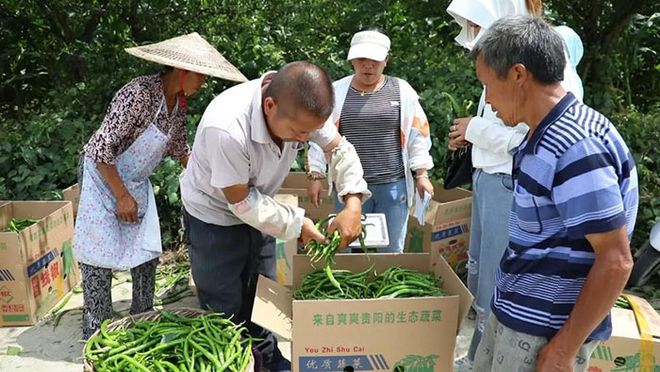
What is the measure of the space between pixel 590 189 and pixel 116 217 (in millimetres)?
2507

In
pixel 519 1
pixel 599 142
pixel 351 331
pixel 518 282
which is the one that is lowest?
pixel 351 331

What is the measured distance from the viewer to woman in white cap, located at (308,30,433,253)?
3.47m

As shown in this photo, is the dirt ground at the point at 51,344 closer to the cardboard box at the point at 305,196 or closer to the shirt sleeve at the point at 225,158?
the cardboard box at the point at 305,196

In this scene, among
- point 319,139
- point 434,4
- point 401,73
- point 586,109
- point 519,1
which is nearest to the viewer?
point 586,109

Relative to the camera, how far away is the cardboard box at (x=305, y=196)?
416cm

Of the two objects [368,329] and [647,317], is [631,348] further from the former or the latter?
[368,329]

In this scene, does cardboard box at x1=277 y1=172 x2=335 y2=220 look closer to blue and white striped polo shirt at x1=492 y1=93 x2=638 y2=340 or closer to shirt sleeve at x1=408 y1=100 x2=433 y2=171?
shirt sleeve at x1=408 y1=100 x2=433 y2=171

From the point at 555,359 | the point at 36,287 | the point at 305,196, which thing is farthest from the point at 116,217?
the point at 555,359

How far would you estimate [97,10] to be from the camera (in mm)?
6344

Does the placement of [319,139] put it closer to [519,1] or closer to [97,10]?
[519,1]

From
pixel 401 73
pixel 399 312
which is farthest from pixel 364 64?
pixel 401 73

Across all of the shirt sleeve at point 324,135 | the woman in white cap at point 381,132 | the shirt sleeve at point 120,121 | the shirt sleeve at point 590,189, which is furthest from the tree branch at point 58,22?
the shirt sleeve at point 590,189

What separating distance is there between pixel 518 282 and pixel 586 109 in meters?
0.53

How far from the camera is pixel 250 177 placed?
98.4 inches
